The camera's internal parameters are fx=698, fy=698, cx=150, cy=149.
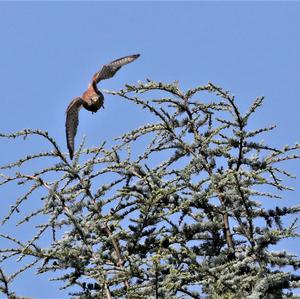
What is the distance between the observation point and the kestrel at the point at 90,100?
25.1 ft

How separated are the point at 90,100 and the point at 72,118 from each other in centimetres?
56

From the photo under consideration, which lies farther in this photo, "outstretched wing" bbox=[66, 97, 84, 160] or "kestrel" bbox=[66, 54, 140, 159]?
"kestrel" bbox=[66, 54, 140, 159]

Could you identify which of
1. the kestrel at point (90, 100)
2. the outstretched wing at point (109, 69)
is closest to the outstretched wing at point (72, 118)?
the kestrel at point (90, 100)

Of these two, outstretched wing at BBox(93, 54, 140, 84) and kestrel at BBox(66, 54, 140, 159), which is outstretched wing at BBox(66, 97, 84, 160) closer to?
kestrel at BBox(66, 54, 140, 159)

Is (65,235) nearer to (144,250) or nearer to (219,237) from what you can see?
(144,250)

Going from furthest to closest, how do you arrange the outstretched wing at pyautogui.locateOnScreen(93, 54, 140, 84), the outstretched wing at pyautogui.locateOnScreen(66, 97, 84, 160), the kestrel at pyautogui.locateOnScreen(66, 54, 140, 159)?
the outstretched wing at pyautogui.locateOnScreen(93, 54, 140, 84), the kestrel at pyautogui.locateOnScreen(66, 54, 140, 159), the outstretched wing at pyautogui.locateOnScreen(66, 97, 84, 160)

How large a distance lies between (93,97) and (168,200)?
177 cm

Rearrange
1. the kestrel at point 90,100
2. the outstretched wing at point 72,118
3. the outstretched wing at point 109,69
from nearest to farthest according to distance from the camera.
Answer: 1. the outstretched wing at point 72,118
2. the kestrel at point 90,100
3. the outstretched wing at point 109,69

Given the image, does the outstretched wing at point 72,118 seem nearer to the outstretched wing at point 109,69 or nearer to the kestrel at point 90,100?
the kestrel at point 90,100

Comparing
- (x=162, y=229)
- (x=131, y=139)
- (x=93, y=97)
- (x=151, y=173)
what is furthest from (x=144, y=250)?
(x=93, y=97)

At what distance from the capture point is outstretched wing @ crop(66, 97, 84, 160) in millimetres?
7504

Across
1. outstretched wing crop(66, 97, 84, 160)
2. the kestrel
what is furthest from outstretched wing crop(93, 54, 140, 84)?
outstretched wing crop(66, 97, 84, 160)

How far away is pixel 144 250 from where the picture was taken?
698cm

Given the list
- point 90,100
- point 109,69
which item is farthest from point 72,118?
point 109,69
